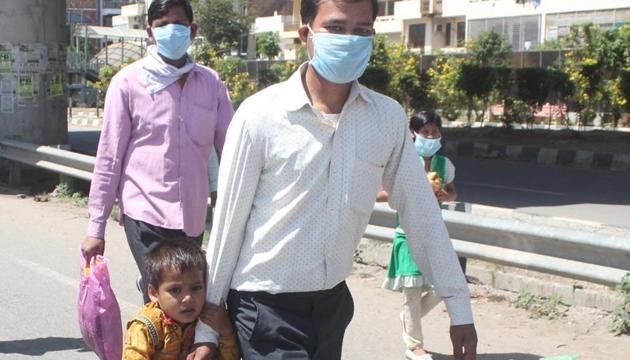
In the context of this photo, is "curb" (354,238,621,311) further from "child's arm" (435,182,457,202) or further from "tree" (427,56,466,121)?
"tree" (427,56,466,121)

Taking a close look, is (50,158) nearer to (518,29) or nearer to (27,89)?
(27,89)

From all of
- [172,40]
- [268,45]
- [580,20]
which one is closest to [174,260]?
Answer: [172,40]

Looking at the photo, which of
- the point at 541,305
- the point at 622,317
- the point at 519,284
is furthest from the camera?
the point at 519,284

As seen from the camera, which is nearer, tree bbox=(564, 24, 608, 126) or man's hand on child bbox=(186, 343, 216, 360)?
man's hand on child bbox=(186, 343, 216, 360)

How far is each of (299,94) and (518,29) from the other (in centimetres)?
5411

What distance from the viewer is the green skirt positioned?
520 cm

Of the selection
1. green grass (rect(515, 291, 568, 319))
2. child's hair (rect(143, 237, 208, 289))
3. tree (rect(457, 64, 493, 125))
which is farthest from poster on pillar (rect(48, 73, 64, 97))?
child's hair (rect(143, 237, 208, 289))

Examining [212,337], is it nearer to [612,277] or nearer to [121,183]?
[121,183]

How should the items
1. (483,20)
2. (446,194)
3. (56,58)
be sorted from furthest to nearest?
(483,20), (56,58), (446,194)

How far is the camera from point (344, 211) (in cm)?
273

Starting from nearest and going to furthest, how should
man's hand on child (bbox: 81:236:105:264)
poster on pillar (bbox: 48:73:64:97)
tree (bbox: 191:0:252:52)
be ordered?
1. man's hand on child (bbox: 81:236:105:264)
2. poster on pillar (bbox: 48:73:64:97)
3. tree (bbox: 191:0:252:52)

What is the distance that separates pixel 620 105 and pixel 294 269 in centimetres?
1742

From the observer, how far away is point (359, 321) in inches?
247

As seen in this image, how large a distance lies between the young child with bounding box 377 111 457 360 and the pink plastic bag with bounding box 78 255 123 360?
6.46 ft
